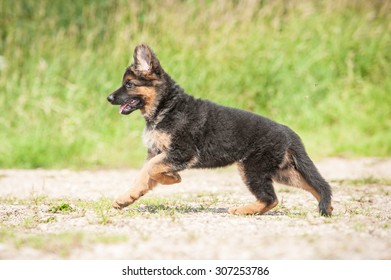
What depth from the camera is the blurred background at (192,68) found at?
1116 cm

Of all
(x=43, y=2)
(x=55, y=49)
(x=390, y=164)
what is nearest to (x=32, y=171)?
(x=55, y=49)

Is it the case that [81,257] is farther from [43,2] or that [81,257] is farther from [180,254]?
[43,2]

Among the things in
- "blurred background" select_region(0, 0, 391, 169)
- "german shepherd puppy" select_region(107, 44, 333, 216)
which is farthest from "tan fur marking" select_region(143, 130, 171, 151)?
"blurred background" select_region(0, 0, 391, 169)

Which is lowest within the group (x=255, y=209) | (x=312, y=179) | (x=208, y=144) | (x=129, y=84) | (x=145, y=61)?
A: (x=255, y=209)

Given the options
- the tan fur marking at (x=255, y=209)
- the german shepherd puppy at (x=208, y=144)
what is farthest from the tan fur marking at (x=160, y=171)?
the tan fur marking at (x=255, y=209)

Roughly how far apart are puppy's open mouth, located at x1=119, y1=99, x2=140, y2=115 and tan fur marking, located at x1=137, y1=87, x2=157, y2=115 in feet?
0.27

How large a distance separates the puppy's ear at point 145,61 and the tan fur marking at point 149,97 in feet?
0.51

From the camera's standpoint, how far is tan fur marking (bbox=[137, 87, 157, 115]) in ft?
22.5

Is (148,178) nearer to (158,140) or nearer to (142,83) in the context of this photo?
(158,140)

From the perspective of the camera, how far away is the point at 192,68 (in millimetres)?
12500

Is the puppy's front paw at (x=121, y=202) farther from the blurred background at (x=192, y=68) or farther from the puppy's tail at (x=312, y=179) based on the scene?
the blurred background at (x=192, y=68)

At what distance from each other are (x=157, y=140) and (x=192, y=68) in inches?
234

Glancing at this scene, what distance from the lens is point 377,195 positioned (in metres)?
8.23

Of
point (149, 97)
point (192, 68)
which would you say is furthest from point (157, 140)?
point (192, 68)
